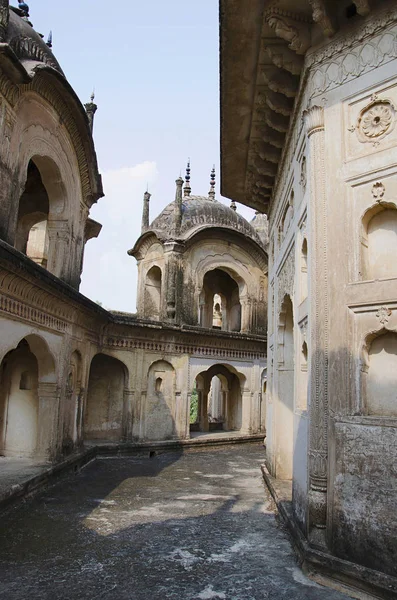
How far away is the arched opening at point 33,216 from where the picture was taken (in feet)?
41.0

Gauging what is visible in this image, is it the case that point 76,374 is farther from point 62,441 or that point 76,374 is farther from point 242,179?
point 242,179

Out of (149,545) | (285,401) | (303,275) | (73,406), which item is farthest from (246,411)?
(149,545)

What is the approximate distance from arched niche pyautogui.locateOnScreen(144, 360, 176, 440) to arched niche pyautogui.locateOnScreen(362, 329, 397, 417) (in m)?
11.1

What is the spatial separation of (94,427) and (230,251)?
7.49m

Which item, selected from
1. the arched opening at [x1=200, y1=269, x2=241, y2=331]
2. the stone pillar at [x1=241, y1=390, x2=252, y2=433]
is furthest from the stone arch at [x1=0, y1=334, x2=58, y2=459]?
the arched opening at [x1=200, y1=269, x2=241, y2=331]

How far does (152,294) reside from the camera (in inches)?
728

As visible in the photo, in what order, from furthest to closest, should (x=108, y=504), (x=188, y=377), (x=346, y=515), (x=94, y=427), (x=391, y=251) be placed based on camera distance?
(x=188, y=377) < (x=94, y=427) < (x=108, y=504) < (x=391, y=251) < (x=346, y=515)

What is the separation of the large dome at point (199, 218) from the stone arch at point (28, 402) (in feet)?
25.0

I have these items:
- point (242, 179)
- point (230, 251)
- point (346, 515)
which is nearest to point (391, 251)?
point (346, 515)

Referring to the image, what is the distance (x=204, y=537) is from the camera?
6.20 meters

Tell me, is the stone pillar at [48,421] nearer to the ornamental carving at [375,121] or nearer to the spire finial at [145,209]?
the ornamental carving at [375,121]

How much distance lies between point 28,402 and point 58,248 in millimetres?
3166

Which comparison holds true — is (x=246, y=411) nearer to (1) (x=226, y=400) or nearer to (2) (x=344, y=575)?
(1) (x=226, y=400)

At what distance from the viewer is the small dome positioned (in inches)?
335
